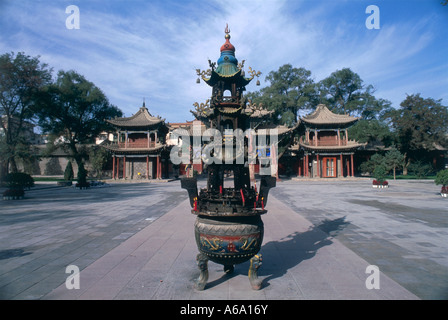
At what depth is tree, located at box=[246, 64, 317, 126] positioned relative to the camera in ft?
122

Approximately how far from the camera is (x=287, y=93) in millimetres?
40250

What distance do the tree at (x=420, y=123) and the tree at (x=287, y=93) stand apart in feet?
39.8

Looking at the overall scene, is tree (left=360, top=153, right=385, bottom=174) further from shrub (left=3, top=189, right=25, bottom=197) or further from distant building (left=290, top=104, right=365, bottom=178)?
shrub (left=3, top=189, right=25, bottom=197)

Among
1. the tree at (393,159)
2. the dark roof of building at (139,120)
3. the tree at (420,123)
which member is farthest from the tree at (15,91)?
the tree at (420,123)

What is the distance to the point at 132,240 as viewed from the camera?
6.66m

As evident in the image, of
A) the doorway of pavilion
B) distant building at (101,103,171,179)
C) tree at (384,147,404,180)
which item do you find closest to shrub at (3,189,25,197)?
distant building at (101,103,171,179)

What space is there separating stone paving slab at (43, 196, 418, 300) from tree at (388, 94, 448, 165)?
111 ft

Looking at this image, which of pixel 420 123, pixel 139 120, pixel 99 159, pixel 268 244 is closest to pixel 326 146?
pixel 420 123

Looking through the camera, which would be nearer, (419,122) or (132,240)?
(132,240)

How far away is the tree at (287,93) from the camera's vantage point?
37.1 metres

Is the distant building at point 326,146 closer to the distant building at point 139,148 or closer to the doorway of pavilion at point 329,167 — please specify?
the doorway of pavilion at point 329,167
